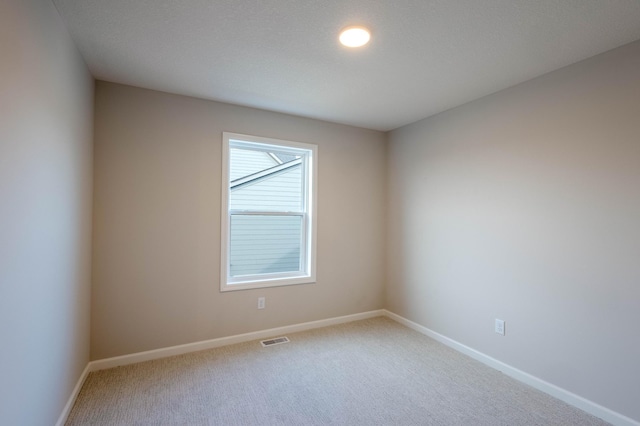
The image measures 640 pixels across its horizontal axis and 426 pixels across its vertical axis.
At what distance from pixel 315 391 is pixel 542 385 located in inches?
68.8

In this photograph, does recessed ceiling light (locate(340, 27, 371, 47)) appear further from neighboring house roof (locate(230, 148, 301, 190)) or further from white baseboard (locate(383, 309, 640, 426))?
white baseboard (locate(383, 309, 640, 426))

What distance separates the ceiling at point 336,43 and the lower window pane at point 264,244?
132 cm

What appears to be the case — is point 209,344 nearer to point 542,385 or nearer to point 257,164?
point 257,164

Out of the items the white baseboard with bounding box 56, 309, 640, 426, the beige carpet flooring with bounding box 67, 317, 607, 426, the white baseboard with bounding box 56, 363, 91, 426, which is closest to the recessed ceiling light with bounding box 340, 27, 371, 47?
the beige carpet flooring with bounding box 67, 317, 607, 426

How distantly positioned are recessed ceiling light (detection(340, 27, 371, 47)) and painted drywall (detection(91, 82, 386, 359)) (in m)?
1.54

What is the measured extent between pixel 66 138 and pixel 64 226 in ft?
1.82

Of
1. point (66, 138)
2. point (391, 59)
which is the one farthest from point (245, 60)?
point (66, 138)

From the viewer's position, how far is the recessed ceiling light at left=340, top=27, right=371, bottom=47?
1858 mm

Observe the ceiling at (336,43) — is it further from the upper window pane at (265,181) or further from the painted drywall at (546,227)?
the upper window pane at (265,181)

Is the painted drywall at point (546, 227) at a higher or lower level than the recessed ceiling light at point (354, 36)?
lower

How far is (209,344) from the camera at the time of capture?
9.87 ft

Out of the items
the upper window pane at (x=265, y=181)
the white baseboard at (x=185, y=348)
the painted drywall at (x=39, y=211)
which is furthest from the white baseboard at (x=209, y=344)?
the upper window pane at (x=265, y=181)

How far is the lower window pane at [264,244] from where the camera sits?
3.27 m

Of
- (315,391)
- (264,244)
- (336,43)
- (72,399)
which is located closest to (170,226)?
(264,244)
